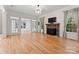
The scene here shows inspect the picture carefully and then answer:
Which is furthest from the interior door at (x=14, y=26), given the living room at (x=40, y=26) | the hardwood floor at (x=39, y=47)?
the hardwood floor at (x=39, y=47)

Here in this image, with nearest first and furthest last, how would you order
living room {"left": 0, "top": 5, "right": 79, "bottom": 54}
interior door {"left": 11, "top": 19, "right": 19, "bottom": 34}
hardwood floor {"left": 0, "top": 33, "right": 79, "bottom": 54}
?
1. hardwood floor {"left": 0, "top": 33, "right": 79, "bottom": 54}
2. living room {"left": 0, "top": 5, "right": 79, "bottom": 54}
3. interior door {"left": 11, "top": 19, "right": 19, "bottom": 34}

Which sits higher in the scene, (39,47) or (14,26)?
(14,26)

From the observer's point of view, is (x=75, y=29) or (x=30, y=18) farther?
(x=30, y=18)

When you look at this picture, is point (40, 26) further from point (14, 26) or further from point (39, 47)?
point (39, 47)

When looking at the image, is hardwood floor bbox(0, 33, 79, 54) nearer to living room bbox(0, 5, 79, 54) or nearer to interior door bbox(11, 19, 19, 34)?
living room bbox(0, 5, 79, 54)

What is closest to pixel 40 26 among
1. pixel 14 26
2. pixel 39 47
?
pixel 14 26

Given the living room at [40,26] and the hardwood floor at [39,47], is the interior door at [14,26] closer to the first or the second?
the living room at [40,26]

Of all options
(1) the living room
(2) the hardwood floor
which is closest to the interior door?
(1) the living room

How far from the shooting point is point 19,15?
12586 millimetres
